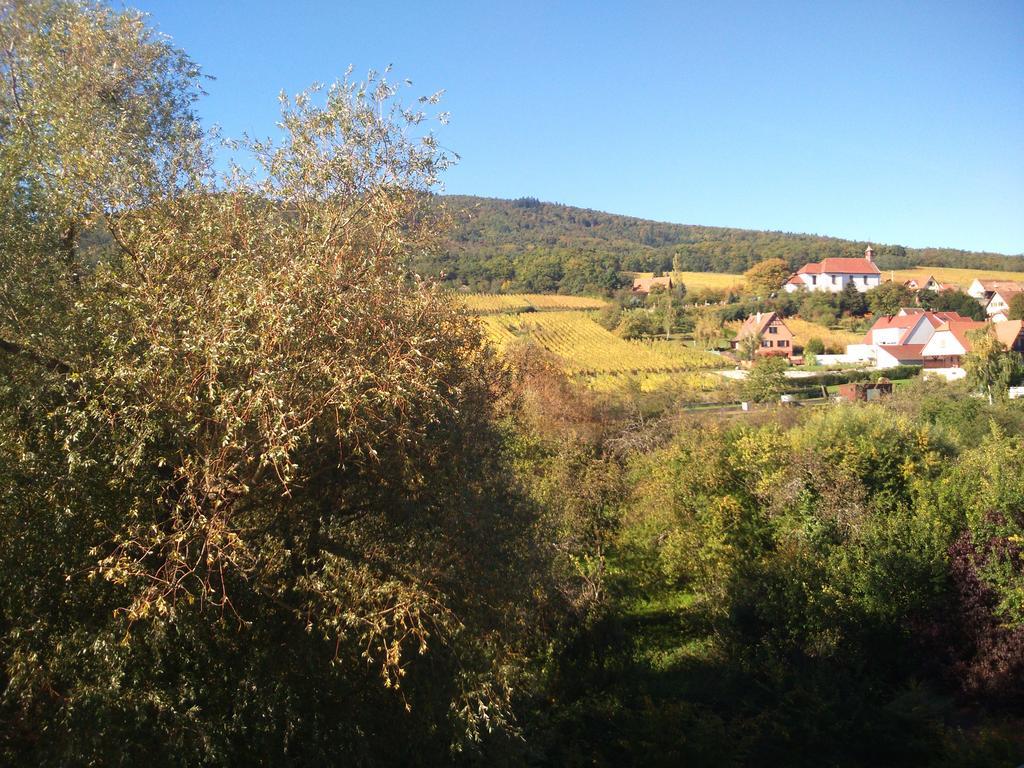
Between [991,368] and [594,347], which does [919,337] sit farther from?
[594,347]

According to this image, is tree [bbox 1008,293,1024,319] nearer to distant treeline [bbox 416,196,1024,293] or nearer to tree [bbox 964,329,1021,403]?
tree [bbox 964,329,1021,403]

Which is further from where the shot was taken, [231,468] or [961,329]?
[961,329]

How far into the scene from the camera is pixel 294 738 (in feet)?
18.0

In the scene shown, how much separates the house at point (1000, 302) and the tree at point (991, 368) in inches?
849

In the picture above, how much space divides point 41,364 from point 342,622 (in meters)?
3.05

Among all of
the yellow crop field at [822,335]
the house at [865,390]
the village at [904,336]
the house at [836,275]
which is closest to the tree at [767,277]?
the house at [836,275]

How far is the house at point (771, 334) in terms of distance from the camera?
55.7 m

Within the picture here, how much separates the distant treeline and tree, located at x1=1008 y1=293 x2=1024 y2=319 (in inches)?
1157

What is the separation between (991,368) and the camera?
37.0 m

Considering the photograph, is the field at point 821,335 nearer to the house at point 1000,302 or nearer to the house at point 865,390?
the house at point 1000,302

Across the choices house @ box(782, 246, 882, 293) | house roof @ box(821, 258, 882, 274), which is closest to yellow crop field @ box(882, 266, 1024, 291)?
house roof @ box(821, 258, 882, 274)

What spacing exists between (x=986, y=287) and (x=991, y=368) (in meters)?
42.5

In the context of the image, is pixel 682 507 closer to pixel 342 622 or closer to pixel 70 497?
pixel 342 622

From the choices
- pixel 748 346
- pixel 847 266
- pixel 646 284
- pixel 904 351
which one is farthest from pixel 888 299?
pixel 748 346
